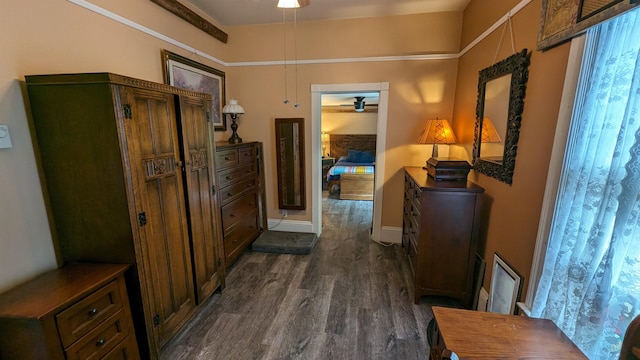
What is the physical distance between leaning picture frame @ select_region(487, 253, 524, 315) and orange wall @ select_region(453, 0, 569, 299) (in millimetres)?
50

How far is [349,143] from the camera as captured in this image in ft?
26.4

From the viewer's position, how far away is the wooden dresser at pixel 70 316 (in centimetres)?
107

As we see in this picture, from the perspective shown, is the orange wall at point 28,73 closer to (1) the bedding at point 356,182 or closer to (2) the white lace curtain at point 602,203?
(2) the white lace curtain at point 602,203

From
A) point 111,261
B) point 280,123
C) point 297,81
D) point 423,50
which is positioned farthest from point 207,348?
point 423,50

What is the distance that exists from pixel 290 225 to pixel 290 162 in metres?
0.90

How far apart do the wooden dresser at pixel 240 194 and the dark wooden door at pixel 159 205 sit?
0.70 meters

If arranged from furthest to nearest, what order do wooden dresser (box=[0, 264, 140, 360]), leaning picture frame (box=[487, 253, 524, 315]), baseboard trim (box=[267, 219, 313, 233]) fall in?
baseboard trim (box=[267, 219, 313, 233])
leaning picture frame (box=[487, 253, 524, 315])
wooden dresser (box=[0, 264, 140, 360])

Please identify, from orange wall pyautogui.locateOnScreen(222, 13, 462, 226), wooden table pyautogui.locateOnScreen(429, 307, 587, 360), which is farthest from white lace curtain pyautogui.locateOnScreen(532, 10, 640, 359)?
orange wall pyautogui.locateOnScreen(222, 13, 462, 226)

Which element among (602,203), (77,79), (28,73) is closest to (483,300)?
(602,203)

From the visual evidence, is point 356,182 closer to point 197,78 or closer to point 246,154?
point 246,154

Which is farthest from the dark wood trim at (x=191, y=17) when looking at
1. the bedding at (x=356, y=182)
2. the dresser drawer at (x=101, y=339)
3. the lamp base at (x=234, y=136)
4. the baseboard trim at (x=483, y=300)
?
the baseboard trim at (x=483, y=300)

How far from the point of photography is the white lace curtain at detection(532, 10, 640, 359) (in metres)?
0.96

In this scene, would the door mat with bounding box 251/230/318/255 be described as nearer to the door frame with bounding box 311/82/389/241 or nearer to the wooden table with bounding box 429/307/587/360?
the door frame with bounding box 311/82/389/241

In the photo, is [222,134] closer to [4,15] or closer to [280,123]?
[280,123]
